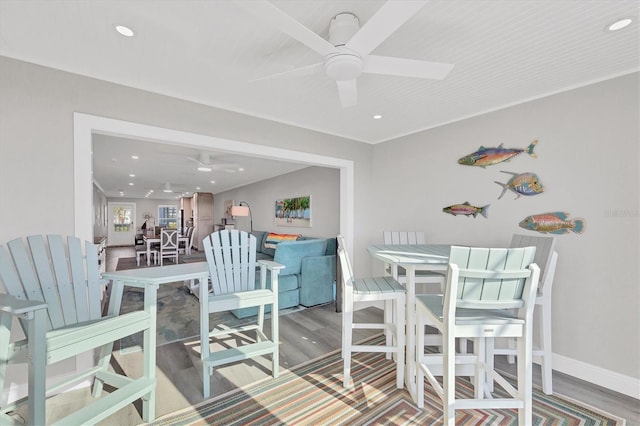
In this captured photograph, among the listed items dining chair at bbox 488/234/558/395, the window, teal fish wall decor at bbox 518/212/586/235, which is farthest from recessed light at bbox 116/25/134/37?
the window

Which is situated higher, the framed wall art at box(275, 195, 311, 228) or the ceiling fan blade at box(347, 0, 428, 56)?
the ceiling fan blade at box(347, 0, 428, 56)

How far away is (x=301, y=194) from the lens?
232 inches

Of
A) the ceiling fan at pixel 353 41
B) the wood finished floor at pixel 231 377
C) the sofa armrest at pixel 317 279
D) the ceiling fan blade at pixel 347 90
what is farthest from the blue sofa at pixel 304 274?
the ceiling fan at pixel 353 41

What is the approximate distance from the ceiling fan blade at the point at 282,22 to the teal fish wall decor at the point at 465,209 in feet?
7.57

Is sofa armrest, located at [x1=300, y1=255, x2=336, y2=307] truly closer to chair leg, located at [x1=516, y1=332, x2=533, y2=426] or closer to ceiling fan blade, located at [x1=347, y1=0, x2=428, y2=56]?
chair leg, located at [x1=516, y1=332, x2=533, y2=426]

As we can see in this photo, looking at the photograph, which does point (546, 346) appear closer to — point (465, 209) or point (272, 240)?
point (465, 209)

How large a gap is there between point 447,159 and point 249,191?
624 cm

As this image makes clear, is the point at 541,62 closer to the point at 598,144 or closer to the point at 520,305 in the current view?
the point at 598,144

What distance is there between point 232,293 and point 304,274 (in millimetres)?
1804

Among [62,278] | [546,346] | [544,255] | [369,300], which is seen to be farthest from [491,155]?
[62,278]

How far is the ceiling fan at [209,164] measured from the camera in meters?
4.80

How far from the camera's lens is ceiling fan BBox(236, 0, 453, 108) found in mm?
1152

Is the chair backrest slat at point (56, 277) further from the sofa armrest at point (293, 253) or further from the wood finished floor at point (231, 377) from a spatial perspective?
the sofa armrest at point (293, 253)

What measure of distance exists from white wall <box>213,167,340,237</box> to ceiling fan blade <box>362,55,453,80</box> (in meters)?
3.22
